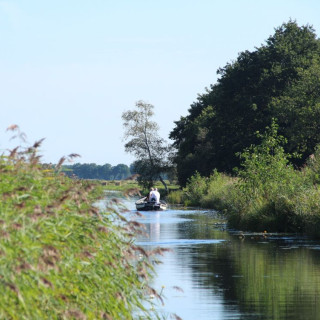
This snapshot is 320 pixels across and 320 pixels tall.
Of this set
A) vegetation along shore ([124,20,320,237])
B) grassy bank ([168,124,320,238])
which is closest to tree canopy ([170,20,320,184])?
vegetation along shore ([124,20,320,237])

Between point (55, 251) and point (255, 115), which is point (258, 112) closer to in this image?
point (255, 115)

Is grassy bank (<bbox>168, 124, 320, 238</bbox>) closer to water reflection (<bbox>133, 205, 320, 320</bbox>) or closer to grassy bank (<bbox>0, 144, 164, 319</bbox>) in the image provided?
water reflection (<bbox>133, 205, 320, 320</bbox>)

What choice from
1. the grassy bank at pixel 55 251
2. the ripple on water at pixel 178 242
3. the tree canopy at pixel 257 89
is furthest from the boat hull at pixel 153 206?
the grassy bank at pixel 55 251

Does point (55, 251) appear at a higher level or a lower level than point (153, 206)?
lower

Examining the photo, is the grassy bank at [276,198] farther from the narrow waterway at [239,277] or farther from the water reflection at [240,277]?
the water reflection at [240,277]

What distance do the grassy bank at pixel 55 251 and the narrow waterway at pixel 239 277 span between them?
0.64m

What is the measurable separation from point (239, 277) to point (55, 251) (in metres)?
10.4

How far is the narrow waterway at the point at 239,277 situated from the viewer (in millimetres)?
12922

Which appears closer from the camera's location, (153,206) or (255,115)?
(153,206)

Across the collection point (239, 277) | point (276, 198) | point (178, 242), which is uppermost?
point (276, 198)

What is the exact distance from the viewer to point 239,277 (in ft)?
56.4

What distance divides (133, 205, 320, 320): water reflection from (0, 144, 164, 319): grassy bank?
352 centimetres

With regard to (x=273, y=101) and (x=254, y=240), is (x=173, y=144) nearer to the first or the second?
(x=273, y=101)

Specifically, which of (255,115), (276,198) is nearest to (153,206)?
(255,115)
